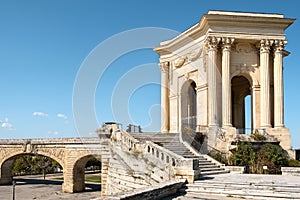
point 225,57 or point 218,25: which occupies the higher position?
point 218,25

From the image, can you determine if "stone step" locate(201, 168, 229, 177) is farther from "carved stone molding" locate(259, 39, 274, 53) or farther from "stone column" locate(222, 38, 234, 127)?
"carved stone molding" locate(259, 39, 274, 53)

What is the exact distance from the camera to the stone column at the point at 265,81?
1855 cm

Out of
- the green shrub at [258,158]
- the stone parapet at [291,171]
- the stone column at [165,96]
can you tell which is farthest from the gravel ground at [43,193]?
the stone parapet at [291,171]

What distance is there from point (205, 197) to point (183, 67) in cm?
1426

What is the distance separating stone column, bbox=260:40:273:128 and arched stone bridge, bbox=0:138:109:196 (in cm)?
1312

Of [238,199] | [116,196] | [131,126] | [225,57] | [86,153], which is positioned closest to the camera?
[116,196]

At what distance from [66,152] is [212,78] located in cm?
1671

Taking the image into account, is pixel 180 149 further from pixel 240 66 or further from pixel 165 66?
pixel 165 66

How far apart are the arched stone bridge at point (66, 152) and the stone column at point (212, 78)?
10879mm

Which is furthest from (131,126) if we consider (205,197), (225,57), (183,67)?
(205,197)

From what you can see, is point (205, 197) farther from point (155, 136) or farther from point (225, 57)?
point (225, 57)

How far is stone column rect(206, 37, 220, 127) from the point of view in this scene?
60.3 ft

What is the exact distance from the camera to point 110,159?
16.7 meters

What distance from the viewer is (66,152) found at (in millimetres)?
29375
